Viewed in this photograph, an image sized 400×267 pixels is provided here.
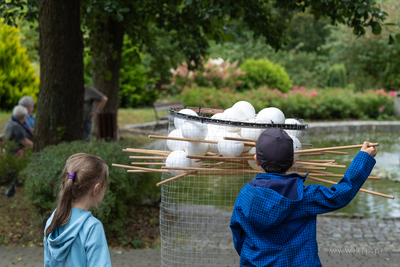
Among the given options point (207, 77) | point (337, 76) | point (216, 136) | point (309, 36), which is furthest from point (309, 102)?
point (309, 36)

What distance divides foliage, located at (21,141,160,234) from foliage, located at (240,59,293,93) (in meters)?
15.4

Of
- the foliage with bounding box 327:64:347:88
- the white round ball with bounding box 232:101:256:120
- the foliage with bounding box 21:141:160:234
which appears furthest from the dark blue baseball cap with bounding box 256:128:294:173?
the foliage with bounding box 327:64:347:88

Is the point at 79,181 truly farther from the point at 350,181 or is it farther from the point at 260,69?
the point at 260,69

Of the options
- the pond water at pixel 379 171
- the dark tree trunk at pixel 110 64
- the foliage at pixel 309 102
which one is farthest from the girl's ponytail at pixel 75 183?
the foliage at pixel 309 102

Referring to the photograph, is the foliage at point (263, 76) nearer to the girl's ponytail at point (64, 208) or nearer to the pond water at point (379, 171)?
the pond water at point (379, 171)

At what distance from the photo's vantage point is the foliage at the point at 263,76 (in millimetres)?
20906

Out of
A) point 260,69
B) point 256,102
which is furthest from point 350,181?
point 260,69

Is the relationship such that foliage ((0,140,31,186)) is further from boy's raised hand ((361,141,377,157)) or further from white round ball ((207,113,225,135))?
boy's raised hand ((361,141,377,157))

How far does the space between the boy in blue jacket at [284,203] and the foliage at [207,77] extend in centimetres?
1638

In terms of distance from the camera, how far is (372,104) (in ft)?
61.7

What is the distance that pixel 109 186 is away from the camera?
16.7ft

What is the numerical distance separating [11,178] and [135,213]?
6.22ft

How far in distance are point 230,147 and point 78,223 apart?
110cm

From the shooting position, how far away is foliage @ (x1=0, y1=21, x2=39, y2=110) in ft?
43.0
